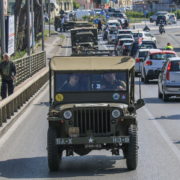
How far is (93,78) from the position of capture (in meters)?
15.2

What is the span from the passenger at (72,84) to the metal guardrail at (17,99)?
Answer: 6796 millimetres

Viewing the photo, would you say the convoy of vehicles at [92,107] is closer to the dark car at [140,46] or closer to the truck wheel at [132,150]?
the truck wheel at [132,150]

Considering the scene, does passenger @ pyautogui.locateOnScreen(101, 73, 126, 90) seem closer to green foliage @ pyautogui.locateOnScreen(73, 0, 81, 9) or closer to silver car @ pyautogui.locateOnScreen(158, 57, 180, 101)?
silver car @ pyautogui.locateOnScreen(158, 57, 180, 101)

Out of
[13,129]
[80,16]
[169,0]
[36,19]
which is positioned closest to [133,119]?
[13,129]

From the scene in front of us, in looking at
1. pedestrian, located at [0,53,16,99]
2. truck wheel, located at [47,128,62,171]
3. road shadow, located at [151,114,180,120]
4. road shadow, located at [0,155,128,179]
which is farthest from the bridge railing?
truck wheel, located at [47,128,62,171]

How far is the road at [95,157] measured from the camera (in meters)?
14.0

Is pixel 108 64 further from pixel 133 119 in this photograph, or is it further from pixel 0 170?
pixel 0 170

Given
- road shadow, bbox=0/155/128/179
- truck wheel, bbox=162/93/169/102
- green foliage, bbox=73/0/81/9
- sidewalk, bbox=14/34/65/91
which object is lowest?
green foliage, bbox=73/0/81/9

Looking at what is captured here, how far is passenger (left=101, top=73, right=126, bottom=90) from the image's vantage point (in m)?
15.2

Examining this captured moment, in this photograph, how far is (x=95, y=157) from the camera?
16.2 meters

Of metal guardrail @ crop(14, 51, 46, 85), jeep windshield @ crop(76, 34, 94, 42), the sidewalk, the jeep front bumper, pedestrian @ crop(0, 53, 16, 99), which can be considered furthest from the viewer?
the sidewalk

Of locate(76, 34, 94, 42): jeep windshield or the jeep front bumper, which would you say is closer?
the jeep front bumper

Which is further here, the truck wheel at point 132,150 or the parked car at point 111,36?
the parked car at point 111,36

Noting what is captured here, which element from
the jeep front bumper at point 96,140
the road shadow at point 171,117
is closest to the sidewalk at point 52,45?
the road shadow at point 171,117
